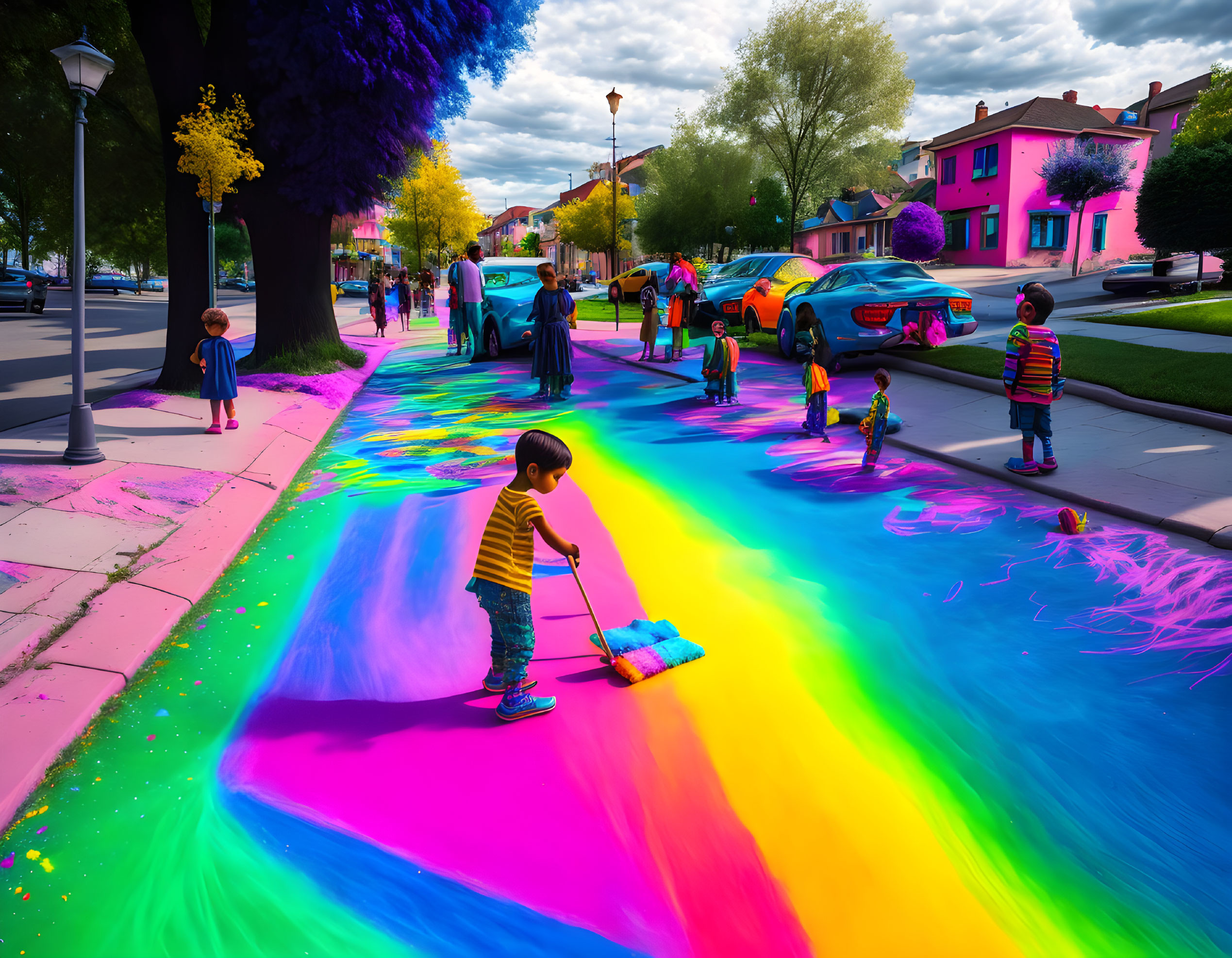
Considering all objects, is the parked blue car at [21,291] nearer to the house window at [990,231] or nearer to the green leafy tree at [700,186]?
the green leafy tree at [700,186]

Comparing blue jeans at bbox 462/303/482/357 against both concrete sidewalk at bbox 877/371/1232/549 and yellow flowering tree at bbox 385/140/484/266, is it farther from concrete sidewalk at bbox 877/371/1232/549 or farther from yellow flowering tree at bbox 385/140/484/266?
yellow flowering tree at bbox 385/140/484/266

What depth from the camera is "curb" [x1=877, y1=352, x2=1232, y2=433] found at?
7.88 meters

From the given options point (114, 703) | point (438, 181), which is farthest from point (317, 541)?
point (438, 181)

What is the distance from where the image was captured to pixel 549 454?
11.3 feet

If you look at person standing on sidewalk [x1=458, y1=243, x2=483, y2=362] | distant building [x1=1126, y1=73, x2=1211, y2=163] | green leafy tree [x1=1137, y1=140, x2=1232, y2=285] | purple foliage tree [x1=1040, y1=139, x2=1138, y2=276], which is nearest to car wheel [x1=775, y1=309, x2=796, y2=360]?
person standing on sidewalk [x1=458, y1=243, x2=483, y2=362]

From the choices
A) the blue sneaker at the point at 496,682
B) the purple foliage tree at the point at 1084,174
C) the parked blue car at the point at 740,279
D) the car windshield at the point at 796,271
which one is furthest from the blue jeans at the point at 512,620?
the purple foliage tree at the point at 1084,174

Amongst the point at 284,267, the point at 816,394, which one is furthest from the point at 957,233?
the point at 816,394

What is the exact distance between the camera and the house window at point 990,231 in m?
35.8

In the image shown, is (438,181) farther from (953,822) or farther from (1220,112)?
(953,822)

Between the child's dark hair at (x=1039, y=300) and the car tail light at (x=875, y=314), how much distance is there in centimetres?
498

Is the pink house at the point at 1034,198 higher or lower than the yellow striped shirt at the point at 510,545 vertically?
higher

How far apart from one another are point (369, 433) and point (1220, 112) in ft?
145

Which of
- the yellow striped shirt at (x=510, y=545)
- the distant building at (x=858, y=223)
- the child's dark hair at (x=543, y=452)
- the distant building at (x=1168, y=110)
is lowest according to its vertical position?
the yellow striped shirt at (x=510, y=545)

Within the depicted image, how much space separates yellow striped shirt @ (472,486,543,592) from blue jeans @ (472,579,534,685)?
42 mm
